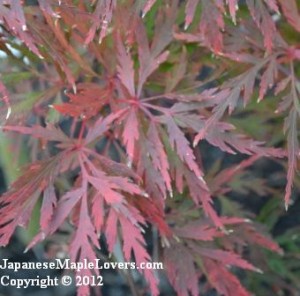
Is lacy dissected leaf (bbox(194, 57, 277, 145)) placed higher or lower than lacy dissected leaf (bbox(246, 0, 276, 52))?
lower

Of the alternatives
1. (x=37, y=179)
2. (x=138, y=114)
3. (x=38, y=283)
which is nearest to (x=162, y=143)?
(x=138, y=114)

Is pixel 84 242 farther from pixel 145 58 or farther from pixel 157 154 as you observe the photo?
pixel 145 58

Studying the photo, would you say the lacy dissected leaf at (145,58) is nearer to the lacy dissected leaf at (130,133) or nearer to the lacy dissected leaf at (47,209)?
the lacy dissected leaf at (130,133)

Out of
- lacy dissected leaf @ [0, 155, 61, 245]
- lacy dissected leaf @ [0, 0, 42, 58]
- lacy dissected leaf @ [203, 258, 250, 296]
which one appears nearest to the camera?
lacy dissected leaf @ [0, 0, 42, 58]

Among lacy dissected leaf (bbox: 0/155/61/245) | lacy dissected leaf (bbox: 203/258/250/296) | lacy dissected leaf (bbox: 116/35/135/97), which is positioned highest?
lacy dissected leaf (bbox: 116/35/135/97)

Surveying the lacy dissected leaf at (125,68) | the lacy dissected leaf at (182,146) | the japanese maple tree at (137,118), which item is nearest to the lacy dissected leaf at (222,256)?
the japanese maple tree at (137,118)

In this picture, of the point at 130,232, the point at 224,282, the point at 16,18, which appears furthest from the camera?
the point at 224,282

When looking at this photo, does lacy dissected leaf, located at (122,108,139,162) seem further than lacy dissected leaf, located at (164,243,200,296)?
No

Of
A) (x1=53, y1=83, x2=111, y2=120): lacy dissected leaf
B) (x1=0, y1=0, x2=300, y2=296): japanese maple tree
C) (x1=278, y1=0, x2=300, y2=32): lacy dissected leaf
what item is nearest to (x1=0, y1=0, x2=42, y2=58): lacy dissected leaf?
(x1=0, y1=0, x2=300, y2=296): japanese maple tree

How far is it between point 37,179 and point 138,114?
16 centimetres

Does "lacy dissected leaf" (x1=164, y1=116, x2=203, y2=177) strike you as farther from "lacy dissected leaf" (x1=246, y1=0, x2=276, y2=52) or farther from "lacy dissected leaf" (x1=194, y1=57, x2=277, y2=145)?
"lacy dissected leaf" (x1=246, y1=0, x2=276, y2=52)

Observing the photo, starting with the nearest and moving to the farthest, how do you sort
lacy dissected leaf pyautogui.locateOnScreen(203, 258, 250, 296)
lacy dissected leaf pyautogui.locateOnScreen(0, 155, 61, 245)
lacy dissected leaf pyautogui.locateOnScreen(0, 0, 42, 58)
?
lacy dissected leaf pyautogui.locateOnScreen(0, 0, 42, 58) → lacy dissected leaf pyautogui.locateOnScreen(0, 155, 61, 245) → lacy dissected leaf pyautogui.locateOnScreen(203, 258, 250, 296)

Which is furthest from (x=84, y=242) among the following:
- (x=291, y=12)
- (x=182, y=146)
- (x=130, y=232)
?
(x=291, y=12)

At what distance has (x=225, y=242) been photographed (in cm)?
112
